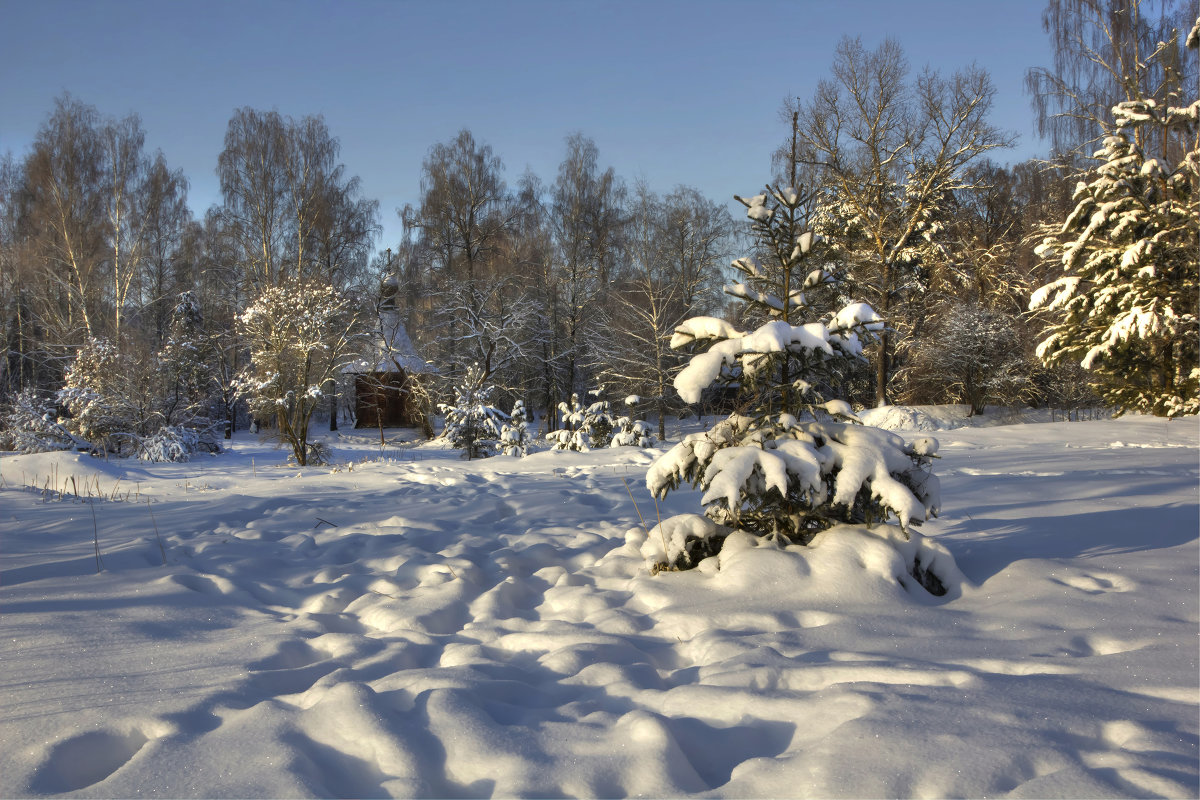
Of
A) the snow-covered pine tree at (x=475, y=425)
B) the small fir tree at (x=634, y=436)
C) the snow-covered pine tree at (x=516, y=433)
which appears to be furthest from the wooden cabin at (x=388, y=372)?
the small fir tree at (x=634, y=436)

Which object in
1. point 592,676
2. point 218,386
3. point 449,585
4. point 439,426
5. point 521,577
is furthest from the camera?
point 439,426

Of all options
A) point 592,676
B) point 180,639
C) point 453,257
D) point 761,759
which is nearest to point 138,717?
point 180,639

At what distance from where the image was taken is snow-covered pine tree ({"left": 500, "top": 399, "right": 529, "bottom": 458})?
1315cm

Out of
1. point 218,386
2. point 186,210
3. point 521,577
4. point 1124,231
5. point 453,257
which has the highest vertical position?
point 186,210

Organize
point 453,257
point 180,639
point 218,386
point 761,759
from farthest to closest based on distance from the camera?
point 453,257 < point 218,386 < point 180,639 < point 761,759

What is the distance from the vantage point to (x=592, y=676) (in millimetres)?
2154

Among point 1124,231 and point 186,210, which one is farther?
point 186,210

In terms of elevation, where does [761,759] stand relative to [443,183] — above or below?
below

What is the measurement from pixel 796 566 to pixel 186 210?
1169 inches

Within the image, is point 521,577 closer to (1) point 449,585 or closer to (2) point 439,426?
(1) point 449,585

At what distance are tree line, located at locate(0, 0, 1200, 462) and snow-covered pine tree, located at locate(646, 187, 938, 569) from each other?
10.9m

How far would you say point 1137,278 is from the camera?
1103 centimetres

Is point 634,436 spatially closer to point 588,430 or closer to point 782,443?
point 588,430

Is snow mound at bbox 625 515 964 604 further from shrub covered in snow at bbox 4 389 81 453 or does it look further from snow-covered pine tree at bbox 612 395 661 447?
shrub covered in snow at bbox 4 389 81 453
